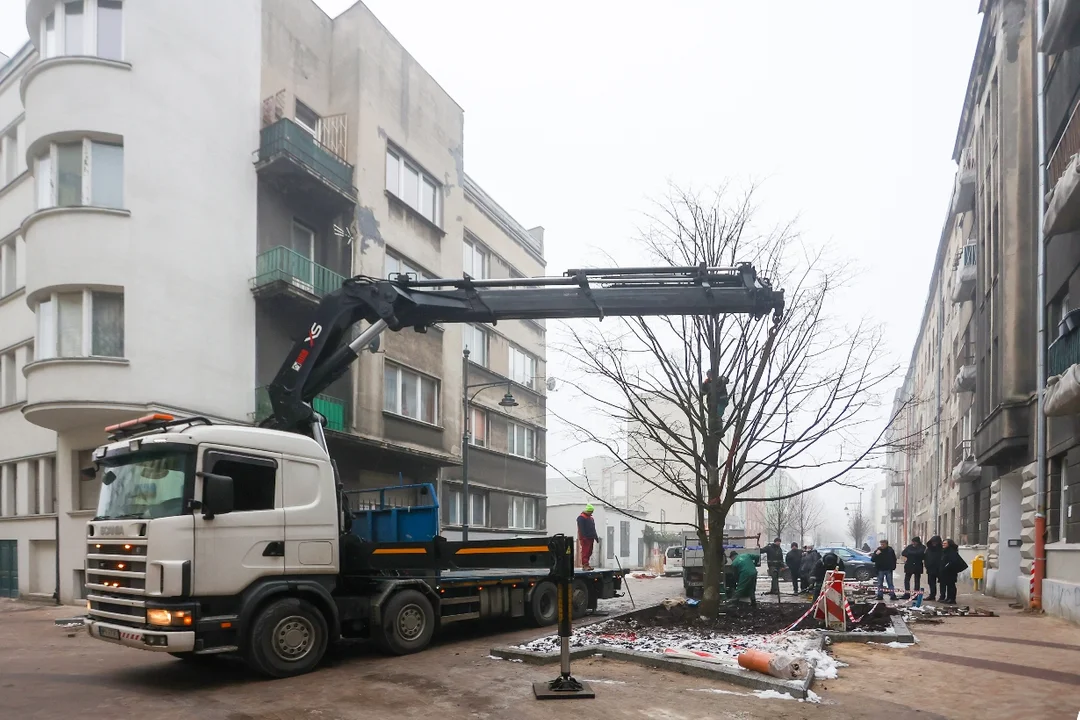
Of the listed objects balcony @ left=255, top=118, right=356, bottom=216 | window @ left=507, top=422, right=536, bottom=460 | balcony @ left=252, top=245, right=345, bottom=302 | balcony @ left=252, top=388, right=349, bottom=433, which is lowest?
window @ left=507, top=422, right=536, bottom=460

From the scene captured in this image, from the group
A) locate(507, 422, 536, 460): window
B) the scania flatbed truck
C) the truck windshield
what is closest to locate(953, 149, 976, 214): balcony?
locate(507, 422, 536, 460): window

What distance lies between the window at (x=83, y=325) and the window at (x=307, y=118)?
7314mm

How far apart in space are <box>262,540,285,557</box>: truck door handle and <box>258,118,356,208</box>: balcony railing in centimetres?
1302

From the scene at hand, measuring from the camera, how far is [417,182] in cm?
2753

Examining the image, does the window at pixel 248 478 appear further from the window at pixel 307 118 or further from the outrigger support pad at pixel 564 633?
the window at pixel 307 118

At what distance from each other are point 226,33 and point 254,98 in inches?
62.0

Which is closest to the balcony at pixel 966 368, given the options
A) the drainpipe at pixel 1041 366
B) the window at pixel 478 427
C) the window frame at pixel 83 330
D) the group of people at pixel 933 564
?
the group of people at pixel 933 564

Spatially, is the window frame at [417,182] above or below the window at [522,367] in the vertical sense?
above

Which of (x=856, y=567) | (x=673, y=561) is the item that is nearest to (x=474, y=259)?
(x=673, y=561)

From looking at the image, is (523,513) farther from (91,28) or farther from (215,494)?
(215,494)

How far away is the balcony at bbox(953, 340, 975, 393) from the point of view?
2889 centimetres

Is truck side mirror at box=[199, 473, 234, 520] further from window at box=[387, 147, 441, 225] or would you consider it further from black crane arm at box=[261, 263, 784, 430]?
window at box=[387, 147, 441, 225]

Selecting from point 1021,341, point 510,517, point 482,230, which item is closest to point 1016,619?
point 1021,341

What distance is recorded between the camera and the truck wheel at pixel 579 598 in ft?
51.4
